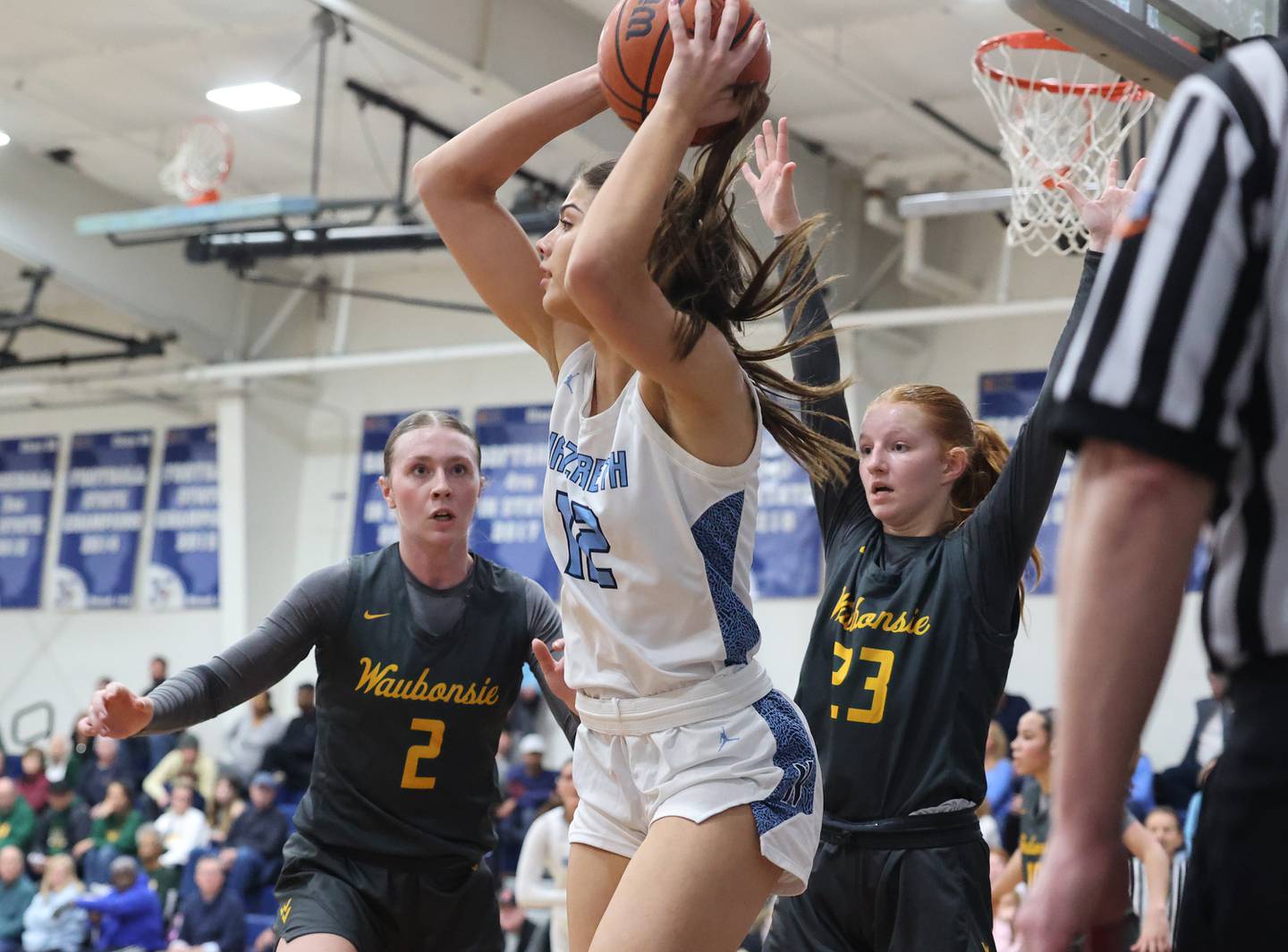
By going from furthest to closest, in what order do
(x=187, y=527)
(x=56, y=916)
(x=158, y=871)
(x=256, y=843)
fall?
(x=187, y=527)
(x=158, y=871)
(x=256, y=843)
(x=56, y=916)

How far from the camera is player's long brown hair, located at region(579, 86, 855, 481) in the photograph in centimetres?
279

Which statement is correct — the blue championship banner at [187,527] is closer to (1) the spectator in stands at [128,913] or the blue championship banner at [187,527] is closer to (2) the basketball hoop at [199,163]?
(2) the basketball hoop at [199,163]

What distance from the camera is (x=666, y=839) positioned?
2.58 metres

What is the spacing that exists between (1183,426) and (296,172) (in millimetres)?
14598

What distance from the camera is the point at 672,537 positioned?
271cm

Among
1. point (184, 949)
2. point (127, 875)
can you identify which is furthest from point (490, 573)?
point (127, 875)

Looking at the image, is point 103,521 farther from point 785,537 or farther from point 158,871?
point 785,537

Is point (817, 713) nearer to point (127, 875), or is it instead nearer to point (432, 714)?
point (432, 714)

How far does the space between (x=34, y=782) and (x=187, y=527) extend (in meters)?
3.26

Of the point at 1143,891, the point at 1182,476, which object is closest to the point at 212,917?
the point at 1143,891

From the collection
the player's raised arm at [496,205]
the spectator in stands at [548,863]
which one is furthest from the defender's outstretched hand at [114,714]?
the spectator in stands at [548,863]

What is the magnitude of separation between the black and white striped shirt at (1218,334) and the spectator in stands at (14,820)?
14.8 meters

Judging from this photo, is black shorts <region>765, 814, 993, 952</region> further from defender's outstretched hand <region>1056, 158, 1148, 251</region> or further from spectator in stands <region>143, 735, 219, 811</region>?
spectator in stands <region>143, 735, 219, 811</region>

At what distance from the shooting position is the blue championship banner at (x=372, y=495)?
1631 centimetres
